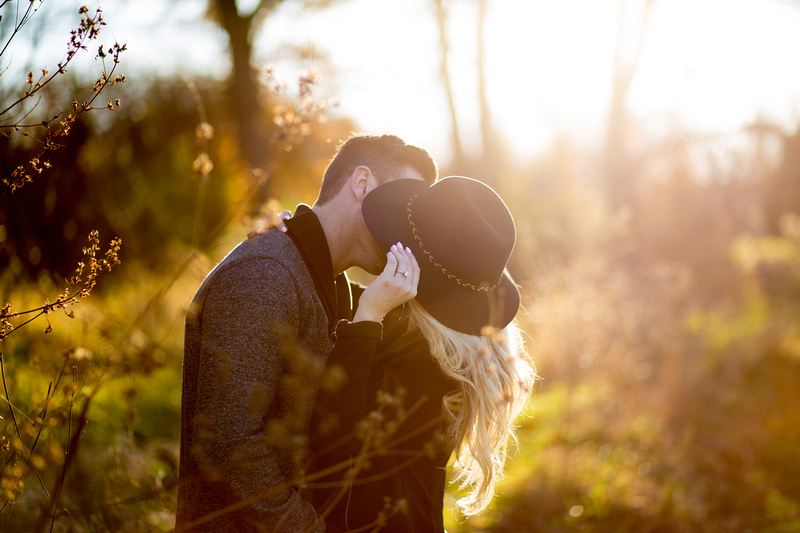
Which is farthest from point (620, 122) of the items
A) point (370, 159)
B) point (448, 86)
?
point (370, 159)

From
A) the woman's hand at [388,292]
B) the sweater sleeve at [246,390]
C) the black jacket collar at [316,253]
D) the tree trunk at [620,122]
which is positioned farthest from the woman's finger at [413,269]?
the tree trunk at [620,122]

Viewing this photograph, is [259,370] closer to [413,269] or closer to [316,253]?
[316,253]

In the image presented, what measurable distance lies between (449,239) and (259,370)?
2.81ft

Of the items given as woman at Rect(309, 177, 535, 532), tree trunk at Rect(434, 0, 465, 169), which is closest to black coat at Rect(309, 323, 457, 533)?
woman at Rect(309, 177, 535, 532)

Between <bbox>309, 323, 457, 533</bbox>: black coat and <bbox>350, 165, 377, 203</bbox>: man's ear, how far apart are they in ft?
2.02

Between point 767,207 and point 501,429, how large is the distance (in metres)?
12.8

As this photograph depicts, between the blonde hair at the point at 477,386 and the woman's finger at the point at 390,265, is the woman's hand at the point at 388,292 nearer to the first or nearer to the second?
the woman's finger at the point at 390,265

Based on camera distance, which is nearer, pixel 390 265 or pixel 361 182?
pixel 390 265

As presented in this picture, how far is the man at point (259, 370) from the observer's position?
1909 mm

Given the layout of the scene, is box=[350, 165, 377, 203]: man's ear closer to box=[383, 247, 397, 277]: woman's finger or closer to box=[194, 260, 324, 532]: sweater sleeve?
box=[383, 247, 397, 277]: woman's finger

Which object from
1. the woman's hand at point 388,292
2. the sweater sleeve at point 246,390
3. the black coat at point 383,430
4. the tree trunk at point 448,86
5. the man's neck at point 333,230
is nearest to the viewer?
the sweater sleeve at point 246,390

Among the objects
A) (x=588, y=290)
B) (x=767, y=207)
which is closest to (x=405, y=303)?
(x=588, y=290)

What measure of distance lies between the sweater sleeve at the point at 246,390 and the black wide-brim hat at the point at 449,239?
54 centimetres

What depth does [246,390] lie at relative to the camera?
1.93 m
